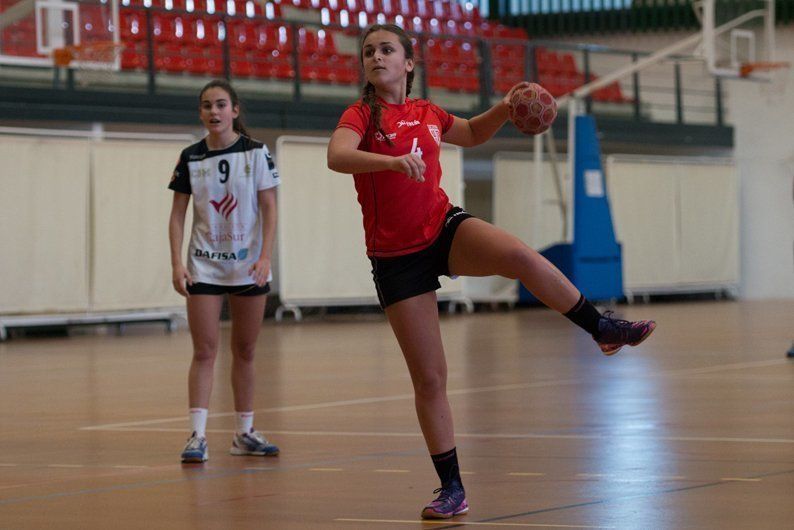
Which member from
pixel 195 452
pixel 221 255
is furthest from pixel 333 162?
pixel 195 452

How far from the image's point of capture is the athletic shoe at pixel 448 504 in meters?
4.42

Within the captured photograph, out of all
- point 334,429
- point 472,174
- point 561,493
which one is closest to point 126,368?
point 334,429

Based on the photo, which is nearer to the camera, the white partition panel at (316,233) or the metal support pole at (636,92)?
the white partition panel at (316,233)

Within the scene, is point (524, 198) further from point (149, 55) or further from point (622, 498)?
point (622, 498)

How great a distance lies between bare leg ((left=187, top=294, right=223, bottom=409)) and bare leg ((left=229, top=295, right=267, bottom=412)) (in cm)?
15

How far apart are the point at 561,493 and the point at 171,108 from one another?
43.8 feet

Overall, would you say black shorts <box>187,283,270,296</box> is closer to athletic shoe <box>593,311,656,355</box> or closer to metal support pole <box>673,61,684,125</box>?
athletic shoe <box>593,311,656,355</box>

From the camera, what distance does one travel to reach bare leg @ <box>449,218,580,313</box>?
4.30 meters

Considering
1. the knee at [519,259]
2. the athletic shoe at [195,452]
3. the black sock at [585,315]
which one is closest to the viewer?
the knee at [519,259]

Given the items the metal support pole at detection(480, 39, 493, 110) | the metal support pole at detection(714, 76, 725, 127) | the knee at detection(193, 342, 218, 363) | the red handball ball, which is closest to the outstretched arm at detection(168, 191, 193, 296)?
the knee at detection(193, 342, 218, 363)

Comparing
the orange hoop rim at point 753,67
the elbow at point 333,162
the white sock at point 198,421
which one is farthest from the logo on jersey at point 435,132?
the orange hoop rim at point 753,67

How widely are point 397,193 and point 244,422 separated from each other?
2.24m

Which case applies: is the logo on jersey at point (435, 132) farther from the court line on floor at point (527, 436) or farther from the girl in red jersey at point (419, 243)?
the court line on floor at point (527, 436)

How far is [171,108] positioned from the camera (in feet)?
57.0
